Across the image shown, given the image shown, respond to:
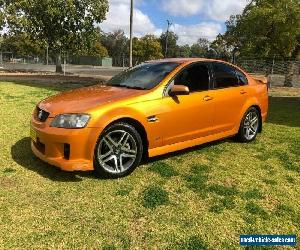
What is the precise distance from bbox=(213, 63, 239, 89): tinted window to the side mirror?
103 cm

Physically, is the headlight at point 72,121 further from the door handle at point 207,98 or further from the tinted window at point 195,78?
the door handle at point 207,98

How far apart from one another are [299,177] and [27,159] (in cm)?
404

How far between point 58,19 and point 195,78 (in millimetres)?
27505

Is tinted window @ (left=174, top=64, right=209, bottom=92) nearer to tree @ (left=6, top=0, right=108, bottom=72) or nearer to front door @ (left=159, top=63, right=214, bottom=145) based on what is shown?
front door @ (left=159, top=63, right=214, bottom=145)

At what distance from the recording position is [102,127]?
4996 millimetres

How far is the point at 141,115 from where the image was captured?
5.35m

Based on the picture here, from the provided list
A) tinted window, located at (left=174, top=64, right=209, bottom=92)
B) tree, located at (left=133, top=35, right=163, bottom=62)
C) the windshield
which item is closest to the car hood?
the windshield

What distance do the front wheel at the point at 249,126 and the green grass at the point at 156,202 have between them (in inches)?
21.8

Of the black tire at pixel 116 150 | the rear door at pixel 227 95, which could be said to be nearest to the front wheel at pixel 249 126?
the rear door at pixel 227 95

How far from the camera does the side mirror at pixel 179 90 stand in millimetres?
5625

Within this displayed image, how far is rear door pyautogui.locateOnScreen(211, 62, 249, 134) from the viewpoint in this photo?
255 inches

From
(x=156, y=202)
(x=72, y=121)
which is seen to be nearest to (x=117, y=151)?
(x=72, y=121)

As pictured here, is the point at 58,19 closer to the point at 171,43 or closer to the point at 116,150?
the point at 116,150

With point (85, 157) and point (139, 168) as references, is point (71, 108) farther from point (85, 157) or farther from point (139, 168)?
point (139, 168)
